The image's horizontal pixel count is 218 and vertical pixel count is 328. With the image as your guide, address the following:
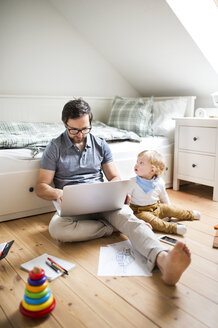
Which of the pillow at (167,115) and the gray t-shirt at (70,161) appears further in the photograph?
the pillow at (167,115)

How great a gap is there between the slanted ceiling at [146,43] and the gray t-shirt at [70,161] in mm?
1332

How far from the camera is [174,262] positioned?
116cm

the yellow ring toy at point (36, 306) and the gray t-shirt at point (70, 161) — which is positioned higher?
the gray t-shirt at point (70, 161)

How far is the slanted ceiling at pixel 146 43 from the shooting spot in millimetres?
2520

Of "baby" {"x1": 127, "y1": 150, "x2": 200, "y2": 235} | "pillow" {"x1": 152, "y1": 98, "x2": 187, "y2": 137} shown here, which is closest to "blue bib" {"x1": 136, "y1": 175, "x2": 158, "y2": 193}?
"baby" {"x1": 127, "y1": 150, "x2": 200, "y2": 235}

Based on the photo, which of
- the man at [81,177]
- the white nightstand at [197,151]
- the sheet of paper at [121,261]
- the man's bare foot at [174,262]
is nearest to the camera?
the man's bare foot at [174,262]

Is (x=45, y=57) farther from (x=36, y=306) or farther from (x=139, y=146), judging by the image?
(x=36, y=306)

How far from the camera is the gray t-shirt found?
1747mm

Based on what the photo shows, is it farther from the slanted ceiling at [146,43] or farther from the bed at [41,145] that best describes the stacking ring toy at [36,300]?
the slanted ceiling at [146,43]

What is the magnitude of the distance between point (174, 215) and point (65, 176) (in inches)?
29.7

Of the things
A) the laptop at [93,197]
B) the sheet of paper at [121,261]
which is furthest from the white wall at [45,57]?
the sheet of paper at [121,261]

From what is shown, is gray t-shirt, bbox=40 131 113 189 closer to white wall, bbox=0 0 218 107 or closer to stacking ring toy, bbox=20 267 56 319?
stacking ring toy, bbox=20 267 56 319

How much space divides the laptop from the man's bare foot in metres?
0.41

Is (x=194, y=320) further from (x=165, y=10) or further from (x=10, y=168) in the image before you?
(x=165, y=10)
